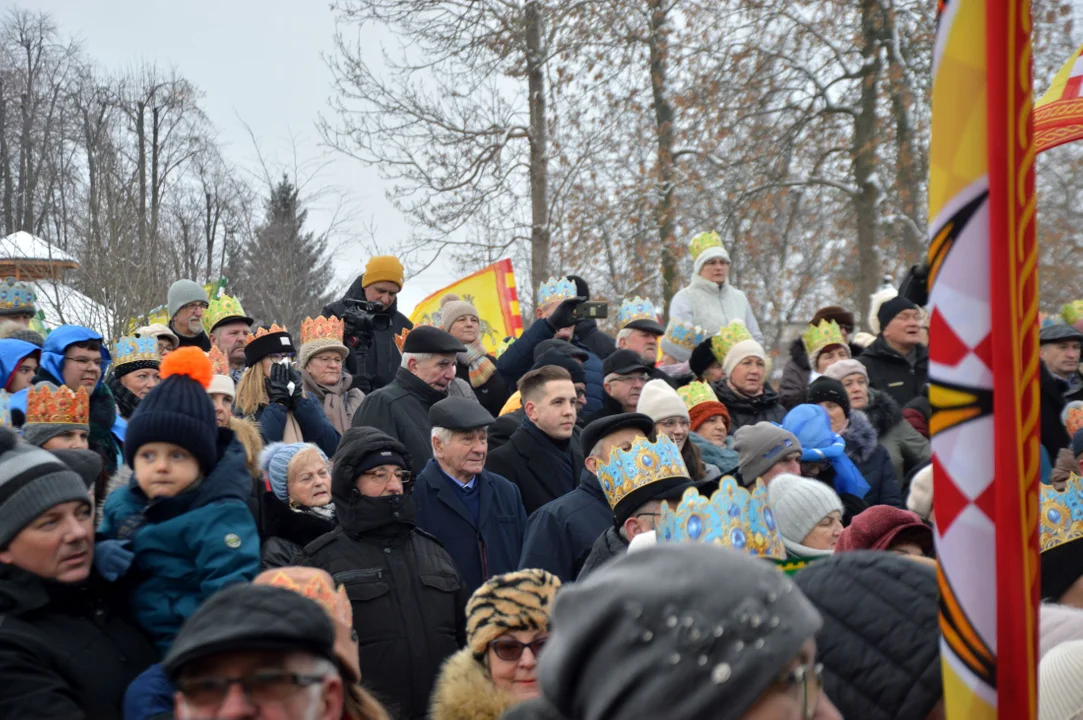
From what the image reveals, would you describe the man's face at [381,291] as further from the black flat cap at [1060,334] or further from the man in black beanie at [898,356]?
the black flat cap at [1060,334]

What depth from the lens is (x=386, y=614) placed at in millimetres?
4746

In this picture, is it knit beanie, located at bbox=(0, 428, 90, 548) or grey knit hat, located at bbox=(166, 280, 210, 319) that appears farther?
grey knit hat, located at bbox=(166, 280, 210, 319)

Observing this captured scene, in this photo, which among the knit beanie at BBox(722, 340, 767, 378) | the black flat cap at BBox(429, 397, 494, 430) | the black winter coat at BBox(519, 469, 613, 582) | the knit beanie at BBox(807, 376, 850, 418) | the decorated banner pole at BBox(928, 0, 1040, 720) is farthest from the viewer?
the knit beanie at BBox(722, 340, 767, 378)

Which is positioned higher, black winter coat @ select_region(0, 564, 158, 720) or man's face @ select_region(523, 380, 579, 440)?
man's face @ select_region(523, 380, 579, 440)

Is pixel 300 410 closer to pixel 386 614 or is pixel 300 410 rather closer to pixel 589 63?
pixel 386 614

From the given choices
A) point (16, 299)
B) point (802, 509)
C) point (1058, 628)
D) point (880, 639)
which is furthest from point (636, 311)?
point (880, 639)

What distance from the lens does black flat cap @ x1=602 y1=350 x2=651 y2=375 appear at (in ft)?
25.5

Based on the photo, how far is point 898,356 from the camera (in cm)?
878

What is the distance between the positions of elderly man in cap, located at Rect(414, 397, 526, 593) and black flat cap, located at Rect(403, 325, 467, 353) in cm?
99

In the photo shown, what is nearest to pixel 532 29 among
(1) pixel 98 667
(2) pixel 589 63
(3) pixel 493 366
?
(2) pixel 589 63

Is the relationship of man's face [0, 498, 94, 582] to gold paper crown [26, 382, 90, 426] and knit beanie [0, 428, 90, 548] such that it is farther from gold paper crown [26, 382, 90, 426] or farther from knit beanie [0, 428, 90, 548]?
gold paper crown [26, 382, 90, 426]

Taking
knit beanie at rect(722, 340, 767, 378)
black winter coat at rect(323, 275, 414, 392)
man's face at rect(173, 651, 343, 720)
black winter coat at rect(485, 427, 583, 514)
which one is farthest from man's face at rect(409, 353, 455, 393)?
man's face at rect(173, 651, 343, 720)

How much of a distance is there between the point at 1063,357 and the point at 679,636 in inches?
319

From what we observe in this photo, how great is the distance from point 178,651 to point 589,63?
14949 millimetres
